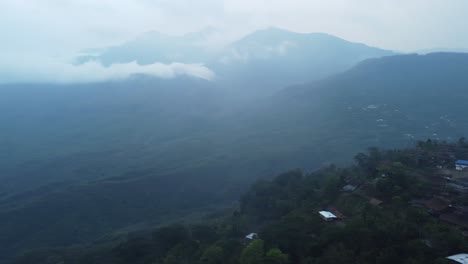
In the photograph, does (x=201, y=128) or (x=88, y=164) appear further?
(x=201, y=128)

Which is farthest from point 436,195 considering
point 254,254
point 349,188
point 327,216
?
point 254,254

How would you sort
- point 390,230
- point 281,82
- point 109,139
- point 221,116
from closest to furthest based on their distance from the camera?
point 390,230 → point 109,139 → point 221,116 → point 281,82

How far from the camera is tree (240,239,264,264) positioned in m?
20.8

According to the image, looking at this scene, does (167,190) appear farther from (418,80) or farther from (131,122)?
(418,80)

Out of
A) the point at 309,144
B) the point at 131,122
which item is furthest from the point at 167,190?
the point at 131,122

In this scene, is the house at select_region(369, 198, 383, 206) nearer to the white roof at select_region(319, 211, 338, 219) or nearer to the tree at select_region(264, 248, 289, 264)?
the white roof at select_region(319, 211, 338, 219)

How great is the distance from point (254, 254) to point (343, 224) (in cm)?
624

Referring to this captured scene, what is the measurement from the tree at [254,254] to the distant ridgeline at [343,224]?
0.20ft

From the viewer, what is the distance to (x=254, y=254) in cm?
2166

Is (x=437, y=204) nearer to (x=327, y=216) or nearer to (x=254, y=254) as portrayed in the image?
(x=327, y=216)

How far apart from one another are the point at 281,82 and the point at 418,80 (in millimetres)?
60669

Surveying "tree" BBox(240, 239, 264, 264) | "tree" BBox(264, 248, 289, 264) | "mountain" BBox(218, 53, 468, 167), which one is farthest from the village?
"mountain" BBox(218, 53, 468, 167)

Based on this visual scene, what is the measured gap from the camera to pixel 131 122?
127125 millimetres

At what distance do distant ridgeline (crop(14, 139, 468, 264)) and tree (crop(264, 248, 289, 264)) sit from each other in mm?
48
